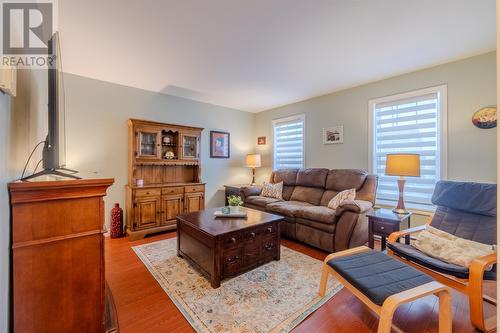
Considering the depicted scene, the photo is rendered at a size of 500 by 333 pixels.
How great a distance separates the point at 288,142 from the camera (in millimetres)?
4824

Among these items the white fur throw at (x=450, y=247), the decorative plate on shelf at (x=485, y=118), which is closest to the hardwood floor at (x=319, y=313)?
the white fur throw at (x=450, y=247)

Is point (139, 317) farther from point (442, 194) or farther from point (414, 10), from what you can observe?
point (414, 10)

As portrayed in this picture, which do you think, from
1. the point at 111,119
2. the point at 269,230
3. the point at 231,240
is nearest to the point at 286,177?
the point at 269,230

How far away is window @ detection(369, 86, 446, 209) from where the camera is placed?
2867mm

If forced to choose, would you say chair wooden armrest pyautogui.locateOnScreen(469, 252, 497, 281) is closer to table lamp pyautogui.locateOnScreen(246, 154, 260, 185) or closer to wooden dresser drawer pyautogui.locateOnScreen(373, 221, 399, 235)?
wooden dresser drawer pyautogui.locateOnScreen(373, 221, 399, 235)

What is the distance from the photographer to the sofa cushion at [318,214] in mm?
2738

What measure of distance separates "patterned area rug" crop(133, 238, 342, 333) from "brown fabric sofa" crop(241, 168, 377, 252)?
0.40m

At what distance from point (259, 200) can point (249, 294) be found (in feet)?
6.43

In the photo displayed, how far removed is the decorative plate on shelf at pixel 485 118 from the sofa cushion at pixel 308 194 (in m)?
2.11

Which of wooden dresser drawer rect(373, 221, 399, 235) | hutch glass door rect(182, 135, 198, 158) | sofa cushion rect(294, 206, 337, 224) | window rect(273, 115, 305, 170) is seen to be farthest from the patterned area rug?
window rect(273, 115, 305, 170)

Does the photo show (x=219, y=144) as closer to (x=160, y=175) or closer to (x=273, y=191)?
(x=160, y=175)

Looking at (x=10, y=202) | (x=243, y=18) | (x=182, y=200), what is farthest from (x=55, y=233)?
(x=182, y=200)

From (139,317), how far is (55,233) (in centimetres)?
107

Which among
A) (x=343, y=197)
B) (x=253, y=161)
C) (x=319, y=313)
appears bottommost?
(x=319, y=313)
